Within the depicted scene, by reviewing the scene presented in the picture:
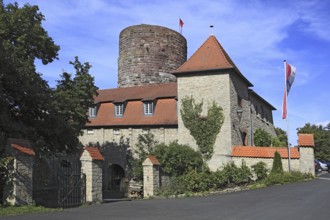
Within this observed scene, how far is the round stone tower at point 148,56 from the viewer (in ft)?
126

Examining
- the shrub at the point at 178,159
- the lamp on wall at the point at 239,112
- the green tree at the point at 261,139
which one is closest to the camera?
the shrub at the point at 178,159

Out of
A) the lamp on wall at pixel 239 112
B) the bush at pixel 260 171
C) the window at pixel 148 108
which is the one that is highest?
the window at pixel 148 108

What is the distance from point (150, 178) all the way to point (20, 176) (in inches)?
343

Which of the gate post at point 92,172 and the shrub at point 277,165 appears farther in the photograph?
the shrub at point 277,165

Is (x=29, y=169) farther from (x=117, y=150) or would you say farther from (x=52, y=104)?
(x=117, y=150)

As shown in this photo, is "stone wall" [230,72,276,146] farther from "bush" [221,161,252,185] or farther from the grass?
the grass

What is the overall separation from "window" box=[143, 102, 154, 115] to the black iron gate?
15056 mm

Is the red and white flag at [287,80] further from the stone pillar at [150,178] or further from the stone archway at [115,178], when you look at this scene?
the stone archway at [115,178]

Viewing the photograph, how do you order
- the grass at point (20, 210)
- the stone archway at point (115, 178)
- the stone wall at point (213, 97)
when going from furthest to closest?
1. the stone archway at point (115, 178)
2. the stone wall at point (213, 97)
3. the grass at point (20, 210)

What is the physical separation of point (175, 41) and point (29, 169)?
1142 inches

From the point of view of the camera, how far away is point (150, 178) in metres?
20.1

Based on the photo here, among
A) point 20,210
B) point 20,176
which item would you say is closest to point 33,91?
point 20,176

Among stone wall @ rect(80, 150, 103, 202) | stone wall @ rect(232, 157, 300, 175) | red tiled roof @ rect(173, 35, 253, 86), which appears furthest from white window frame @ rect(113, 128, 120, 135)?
stone wall @ rect(80, 150, 103, 202)

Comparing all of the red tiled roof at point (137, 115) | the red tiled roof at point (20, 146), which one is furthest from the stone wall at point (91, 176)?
the red tiled roof at point (137, 115)
